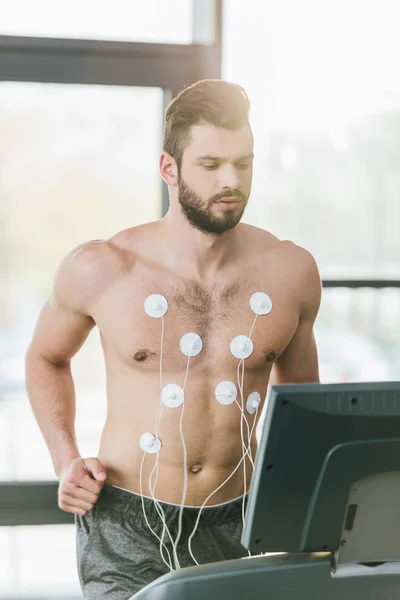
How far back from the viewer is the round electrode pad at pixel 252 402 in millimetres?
1807

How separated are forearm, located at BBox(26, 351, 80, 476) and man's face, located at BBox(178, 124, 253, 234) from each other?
547 mm

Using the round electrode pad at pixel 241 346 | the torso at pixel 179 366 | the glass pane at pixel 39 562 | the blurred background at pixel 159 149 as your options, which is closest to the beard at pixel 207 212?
the torso at pixel 179 366

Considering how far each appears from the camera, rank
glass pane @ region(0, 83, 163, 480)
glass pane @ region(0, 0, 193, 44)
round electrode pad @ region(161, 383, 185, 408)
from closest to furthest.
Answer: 1. round electrode pad @ region(161, 383, 185, 408)
2. glass pane @ region(0, 0, 193, 44)
3. glass pane @ region(0, 83, 163, 480)

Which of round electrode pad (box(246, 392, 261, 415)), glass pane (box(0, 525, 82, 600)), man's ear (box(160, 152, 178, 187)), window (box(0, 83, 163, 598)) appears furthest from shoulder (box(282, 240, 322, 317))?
glass pane (box(0, 525, 82, 600))

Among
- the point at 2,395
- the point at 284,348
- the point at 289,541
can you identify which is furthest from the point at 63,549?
the point at 289,541

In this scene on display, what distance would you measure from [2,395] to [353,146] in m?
1.41

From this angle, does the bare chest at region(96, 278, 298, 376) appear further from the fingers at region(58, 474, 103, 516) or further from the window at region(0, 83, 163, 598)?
the window at region(0, 83, 163, 598)

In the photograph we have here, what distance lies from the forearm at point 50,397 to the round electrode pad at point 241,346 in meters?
0.44

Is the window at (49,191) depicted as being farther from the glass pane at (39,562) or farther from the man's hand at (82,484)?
the man's hand at (82,484)

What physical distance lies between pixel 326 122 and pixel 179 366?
44.9 inches

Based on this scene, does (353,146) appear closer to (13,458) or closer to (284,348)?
(284,348)

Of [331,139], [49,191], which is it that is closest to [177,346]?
[49,191]

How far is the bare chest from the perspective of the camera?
176cm

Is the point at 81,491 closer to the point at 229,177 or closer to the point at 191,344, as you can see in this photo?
the point at 191,344
